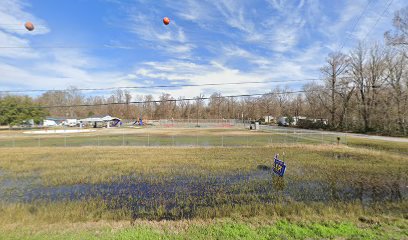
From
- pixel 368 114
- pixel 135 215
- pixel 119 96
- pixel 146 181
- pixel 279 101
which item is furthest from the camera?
pixel 119 96

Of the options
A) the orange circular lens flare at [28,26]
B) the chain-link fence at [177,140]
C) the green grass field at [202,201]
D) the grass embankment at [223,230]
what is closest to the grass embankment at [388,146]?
the chain-link fence at [177,140]

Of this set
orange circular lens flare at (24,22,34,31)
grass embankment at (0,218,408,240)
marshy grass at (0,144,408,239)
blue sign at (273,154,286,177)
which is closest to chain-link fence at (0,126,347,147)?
marshy grass at (0,144,408,239)

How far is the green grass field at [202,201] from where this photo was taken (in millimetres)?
5867

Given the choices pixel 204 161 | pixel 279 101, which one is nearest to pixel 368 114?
pixel 204 161

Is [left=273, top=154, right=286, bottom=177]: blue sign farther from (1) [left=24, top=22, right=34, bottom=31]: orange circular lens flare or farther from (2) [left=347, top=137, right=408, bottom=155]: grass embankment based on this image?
(2) [left=347, top=137, right=408, bottom=155]: grass embankment

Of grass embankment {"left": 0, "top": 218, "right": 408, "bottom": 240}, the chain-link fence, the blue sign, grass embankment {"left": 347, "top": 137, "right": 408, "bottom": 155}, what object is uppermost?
the blue sign

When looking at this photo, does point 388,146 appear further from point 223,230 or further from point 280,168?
point 223,230

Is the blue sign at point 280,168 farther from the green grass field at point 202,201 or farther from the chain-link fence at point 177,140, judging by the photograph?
the chain-link fence at point 177,140

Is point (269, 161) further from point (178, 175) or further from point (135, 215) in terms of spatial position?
point (135, 215)

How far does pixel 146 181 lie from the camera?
11.6m

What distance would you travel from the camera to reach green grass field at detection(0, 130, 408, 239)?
5867 millimetres

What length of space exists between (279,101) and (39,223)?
12575 centimetres

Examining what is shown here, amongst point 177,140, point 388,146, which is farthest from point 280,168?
point 177,140

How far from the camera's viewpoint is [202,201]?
857cm
